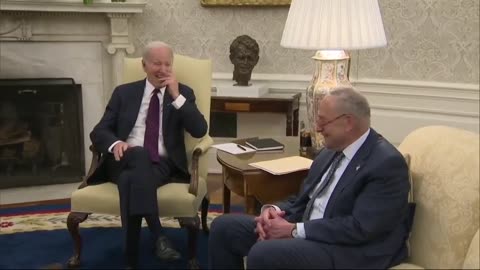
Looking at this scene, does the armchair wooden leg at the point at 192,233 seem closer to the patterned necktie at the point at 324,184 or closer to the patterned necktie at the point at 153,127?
the patterned necktie at the point at 153,127

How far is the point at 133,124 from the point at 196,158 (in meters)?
0.38

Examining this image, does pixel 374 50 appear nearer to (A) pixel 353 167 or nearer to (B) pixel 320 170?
(B) pixel 320 170

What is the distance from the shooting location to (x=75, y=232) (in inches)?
110

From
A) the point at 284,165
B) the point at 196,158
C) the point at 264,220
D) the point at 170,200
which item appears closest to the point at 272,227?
the point at 264,220

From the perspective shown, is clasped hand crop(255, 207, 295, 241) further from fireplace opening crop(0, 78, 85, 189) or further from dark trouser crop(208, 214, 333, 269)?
fireplace opening crop(0, 78, 85, 189)

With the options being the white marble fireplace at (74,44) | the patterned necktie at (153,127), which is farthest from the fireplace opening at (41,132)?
the patterned necktie at (153,127)

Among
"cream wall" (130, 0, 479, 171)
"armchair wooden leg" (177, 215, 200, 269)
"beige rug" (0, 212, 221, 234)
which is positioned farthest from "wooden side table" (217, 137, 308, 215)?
"cream wall" (130, 0, 479, 171)

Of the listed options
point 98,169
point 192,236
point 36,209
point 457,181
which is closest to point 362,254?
point 457,181

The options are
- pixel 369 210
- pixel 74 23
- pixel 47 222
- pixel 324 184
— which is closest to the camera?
pixel 369 210

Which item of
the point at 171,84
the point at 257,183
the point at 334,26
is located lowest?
the point at 257,183

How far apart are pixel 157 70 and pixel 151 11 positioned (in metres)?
1.56

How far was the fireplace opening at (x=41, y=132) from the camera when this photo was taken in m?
4.11

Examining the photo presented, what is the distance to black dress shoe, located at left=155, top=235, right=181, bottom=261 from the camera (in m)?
2.86

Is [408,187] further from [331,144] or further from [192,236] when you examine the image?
[192,236]
